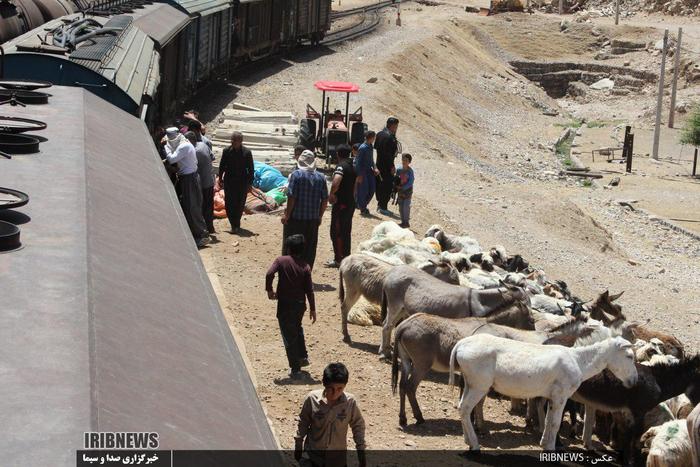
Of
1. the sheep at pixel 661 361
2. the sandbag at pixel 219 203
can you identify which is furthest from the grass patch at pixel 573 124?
the sheep at pixel 661 361

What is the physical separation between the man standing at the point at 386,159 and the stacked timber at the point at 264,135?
2470 millimetres

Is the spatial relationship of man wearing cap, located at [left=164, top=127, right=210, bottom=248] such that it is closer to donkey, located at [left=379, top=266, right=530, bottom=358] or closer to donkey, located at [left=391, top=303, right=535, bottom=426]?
donkey, located at [left=379, top=266, right=530, bottom=358]

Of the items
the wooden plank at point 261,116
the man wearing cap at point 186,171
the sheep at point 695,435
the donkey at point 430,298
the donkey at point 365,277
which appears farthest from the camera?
the wooden plank at point 261,116

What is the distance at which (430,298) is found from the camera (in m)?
12.1

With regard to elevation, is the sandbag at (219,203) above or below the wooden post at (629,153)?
above

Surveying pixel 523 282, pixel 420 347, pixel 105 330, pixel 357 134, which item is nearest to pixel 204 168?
pixel 523 282

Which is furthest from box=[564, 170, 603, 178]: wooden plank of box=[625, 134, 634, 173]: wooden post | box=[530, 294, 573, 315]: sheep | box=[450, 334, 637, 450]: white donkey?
box=[450, 334, 637, 450]: white donkey

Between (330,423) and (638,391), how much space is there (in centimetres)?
385

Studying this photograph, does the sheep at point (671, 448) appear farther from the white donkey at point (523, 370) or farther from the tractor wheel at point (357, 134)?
the tractor wheel at point (357, 134)

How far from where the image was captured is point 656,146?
143 ft

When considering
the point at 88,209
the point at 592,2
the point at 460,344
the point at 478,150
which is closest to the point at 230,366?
the point at 88,209

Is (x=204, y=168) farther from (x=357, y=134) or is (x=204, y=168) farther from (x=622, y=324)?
(x=357, y=134)

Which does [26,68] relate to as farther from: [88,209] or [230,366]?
[230,366]

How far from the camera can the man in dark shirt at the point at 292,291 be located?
428 inches
